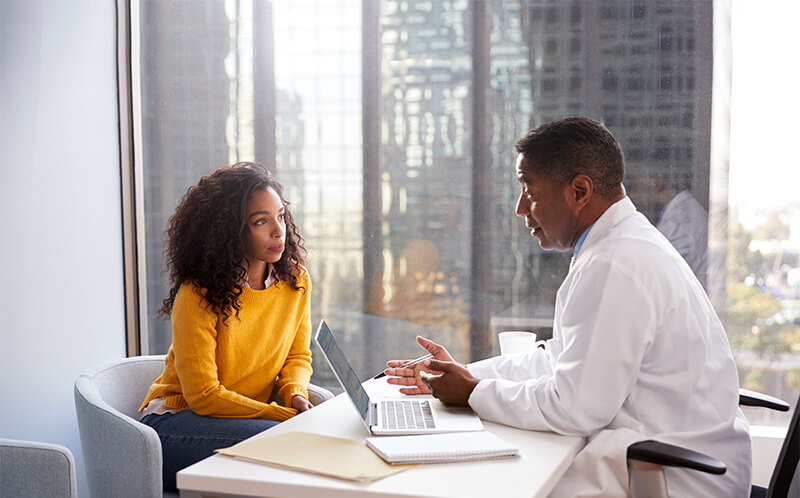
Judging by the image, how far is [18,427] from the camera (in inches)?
102

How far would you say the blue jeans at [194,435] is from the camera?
1.95m

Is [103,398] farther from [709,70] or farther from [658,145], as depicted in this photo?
[709,70]

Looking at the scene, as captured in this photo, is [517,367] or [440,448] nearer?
[440,448]

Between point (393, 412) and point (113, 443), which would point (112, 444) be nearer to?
point (113, 443)

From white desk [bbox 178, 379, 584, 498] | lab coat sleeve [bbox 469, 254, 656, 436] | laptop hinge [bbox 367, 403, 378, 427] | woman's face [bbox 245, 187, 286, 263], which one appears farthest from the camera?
woman's face [bbox 245, 187, 286, 263]

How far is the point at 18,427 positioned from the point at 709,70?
2.90m

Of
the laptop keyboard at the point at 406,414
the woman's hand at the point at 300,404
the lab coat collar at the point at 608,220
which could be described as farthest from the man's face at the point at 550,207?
the woman's hand at the point at 300,404

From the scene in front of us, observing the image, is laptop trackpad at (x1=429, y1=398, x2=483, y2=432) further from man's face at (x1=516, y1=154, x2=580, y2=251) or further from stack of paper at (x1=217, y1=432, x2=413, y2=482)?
man's face at (x1=516, y1=154, x2=580, y2=251)

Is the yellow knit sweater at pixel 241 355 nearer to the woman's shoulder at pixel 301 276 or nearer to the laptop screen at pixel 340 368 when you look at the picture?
the woman's shoulder at pixel 301 276

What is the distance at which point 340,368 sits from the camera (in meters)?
1.51

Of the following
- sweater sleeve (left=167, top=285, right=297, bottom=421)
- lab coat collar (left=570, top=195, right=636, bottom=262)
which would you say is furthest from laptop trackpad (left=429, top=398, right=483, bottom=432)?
sweater sleeve (left=167, top=285, right=297, bottom=421)

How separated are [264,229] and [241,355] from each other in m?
0.40

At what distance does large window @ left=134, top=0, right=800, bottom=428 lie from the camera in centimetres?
263

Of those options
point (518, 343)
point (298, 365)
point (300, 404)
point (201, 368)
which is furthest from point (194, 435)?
point (518, 343)
